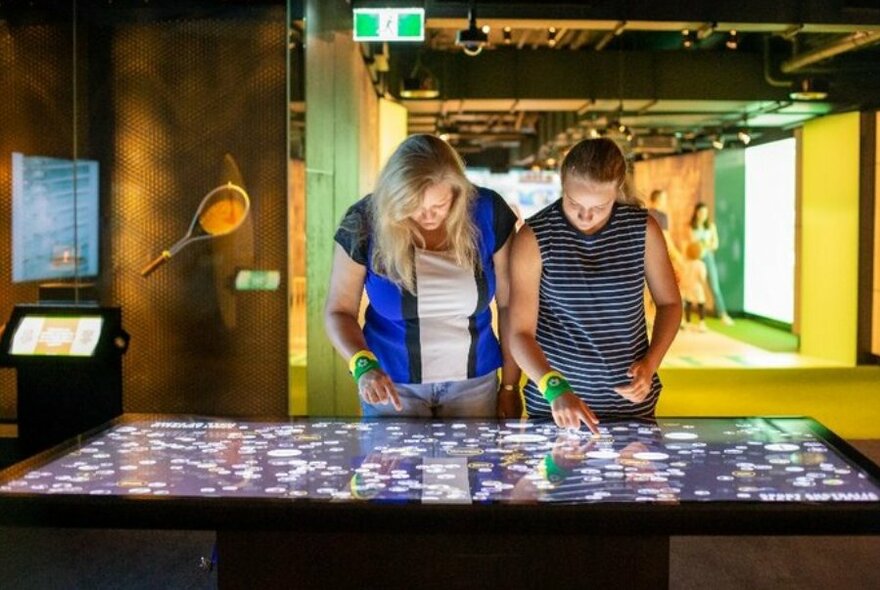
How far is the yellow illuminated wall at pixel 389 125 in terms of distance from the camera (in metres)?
12.0

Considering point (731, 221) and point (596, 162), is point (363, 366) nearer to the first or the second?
point (596, 162)

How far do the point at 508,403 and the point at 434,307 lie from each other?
0.40 metres

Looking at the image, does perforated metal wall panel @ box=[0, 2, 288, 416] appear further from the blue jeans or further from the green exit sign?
the blue jeans

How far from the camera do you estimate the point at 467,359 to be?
3.08m

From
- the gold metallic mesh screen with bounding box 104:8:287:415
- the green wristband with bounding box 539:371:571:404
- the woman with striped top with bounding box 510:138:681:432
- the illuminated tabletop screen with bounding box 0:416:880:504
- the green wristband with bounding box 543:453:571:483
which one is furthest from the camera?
the gold metallic mesh screen with bounding box 104:8:287:415

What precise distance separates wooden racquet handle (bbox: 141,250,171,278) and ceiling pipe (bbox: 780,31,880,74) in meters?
5.62

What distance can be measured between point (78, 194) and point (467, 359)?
444cm

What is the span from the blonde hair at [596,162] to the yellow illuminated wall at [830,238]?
8.91m

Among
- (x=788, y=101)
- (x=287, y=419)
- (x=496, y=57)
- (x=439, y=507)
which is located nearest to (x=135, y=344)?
(x=287, y=419)

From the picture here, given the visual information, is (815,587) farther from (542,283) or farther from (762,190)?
(762,190)

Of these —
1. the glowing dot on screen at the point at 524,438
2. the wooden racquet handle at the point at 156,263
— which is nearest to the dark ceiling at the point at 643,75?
the wooden racquet handle at the point at 156,263

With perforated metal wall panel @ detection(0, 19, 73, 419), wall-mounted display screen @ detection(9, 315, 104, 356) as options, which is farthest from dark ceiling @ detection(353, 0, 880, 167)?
wall-mounted display screen @ detection(9, 315, 104, 356)

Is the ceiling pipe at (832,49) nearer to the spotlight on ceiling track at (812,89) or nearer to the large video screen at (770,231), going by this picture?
the spotlight on ceiling track at (812,89)

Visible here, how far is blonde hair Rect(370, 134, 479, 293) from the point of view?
9.35 feet
